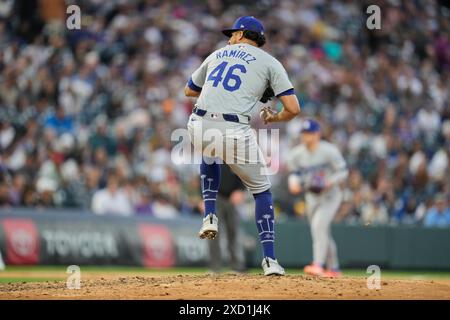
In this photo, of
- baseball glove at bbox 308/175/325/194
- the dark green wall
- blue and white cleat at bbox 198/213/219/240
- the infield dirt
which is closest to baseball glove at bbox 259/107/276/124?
blue and white cleat at bbox 198/213/219/240

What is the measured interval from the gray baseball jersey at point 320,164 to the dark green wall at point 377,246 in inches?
128

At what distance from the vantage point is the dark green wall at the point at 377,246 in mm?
17031

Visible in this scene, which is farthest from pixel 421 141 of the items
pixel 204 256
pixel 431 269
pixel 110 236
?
pixel 110 236

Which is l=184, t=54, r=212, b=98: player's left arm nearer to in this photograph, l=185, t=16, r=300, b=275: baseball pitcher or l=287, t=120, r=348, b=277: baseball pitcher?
l=185, t=16, r=300, b=275: baseball pitcher

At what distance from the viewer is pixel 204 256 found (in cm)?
1614

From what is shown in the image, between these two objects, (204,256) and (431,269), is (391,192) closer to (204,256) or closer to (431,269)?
(431,269)

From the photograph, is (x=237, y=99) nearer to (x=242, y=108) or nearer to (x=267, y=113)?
(x=242, y=108)

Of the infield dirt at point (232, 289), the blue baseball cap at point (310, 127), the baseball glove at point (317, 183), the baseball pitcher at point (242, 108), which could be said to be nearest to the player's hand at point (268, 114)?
the baseball pitcher at point (242, 108)

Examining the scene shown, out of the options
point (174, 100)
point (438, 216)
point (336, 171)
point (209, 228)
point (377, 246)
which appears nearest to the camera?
point (209, 228)

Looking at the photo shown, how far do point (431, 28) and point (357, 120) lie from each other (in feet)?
17.9

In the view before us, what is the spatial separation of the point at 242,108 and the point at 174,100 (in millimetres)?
10181

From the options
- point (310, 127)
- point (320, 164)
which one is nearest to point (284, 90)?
point (310, 127)

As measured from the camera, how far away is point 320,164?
13.7 meters

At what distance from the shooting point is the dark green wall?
17.0 m
